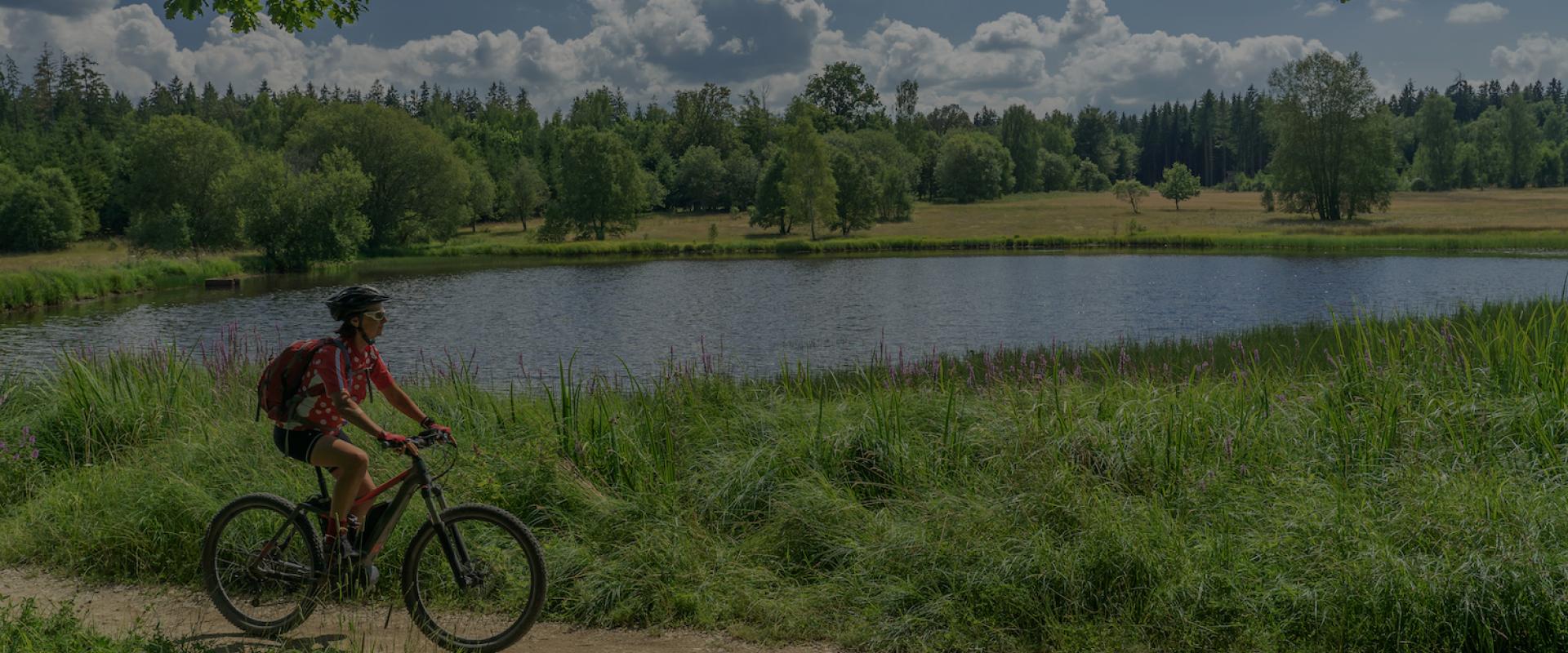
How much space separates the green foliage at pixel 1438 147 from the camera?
131 meters

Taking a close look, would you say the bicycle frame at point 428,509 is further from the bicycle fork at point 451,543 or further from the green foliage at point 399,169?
the green foliage at point 399,169

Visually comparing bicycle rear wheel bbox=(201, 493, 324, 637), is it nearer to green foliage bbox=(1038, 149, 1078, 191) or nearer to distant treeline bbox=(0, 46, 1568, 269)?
distant treeline bbox=(0, 46, 1568, 269)

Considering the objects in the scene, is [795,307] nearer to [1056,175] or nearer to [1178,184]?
[1178,184]

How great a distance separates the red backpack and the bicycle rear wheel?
2.57 feet

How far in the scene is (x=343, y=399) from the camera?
17.1ft

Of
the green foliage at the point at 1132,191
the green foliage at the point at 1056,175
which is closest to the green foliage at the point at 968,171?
the green foliage at the point at 1132,191

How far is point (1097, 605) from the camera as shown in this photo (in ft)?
18.2

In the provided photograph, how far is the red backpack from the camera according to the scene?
5.29 meters

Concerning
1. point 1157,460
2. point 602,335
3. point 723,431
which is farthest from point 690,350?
point 1157,460

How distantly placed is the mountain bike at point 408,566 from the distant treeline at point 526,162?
65.4 meters

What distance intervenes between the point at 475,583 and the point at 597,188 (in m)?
86.6

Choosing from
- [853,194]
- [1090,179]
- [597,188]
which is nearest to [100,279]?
[597,188]

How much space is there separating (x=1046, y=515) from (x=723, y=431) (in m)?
3.21

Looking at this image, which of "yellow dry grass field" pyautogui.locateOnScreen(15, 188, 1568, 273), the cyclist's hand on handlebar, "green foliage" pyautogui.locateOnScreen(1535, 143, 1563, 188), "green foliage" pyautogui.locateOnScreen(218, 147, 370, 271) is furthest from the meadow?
the cyclist's hand on handlebar
